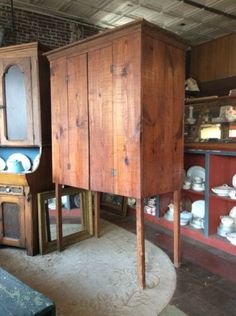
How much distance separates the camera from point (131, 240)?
306 centimetres

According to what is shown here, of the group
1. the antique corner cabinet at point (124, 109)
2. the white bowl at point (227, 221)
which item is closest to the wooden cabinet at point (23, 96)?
the antique corner cabinet at point (124, 109)

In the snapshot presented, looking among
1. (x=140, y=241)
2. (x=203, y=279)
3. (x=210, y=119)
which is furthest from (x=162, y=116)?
(x=210, y=119)

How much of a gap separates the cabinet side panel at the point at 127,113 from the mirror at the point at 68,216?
3.26 ft

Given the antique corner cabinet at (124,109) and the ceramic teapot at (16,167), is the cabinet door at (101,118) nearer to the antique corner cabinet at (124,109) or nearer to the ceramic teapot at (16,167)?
the antique corner cabinet at (124,109)

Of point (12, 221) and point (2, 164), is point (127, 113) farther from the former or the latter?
point (2, 164)

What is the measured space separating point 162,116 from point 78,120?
0.76 meters

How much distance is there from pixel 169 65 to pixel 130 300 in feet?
5.93

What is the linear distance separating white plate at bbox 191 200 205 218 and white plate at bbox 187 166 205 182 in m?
0.30

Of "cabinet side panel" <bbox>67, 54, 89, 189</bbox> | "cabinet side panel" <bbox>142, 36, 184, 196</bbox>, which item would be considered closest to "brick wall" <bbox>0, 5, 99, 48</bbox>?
"cabinet side panel" <bbox>67, 54, 89, 189</bbox>

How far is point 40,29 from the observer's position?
14.5 ft

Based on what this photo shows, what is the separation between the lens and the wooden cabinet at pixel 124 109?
1965 mm

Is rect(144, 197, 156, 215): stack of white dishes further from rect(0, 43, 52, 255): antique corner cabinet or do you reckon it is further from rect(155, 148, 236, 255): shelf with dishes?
rect(0, 43, 52, 255): antique corner cabinet

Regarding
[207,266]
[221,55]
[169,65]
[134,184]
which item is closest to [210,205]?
[207,266]

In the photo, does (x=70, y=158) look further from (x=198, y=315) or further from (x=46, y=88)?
(x=198, y=315)
